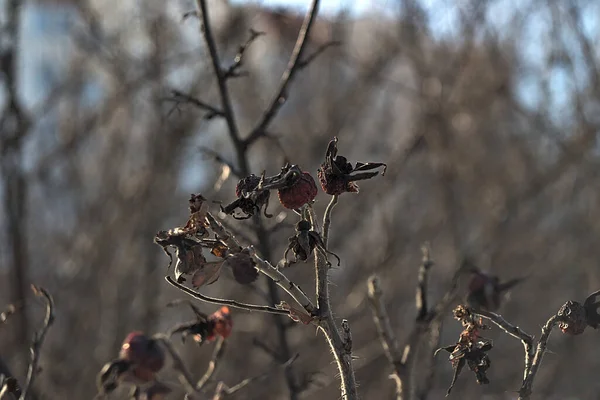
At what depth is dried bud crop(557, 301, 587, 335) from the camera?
3.07ft

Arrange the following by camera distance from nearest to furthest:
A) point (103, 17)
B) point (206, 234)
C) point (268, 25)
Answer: point (206, 234) → point (268, 25) → point (103, 17)

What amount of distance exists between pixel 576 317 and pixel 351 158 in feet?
14.5

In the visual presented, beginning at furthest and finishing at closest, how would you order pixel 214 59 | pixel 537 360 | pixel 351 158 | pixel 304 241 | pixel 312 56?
pixel 351 158
pixel 312 56
pixel 214 59
pixel 537 360
pixel 304 241

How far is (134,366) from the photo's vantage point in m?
1.23

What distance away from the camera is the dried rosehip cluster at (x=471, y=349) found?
92 centimetres

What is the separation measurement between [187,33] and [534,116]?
7.76 ft

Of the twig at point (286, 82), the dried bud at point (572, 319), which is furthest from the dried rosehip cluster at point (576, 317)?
the twig at point (286, 82)

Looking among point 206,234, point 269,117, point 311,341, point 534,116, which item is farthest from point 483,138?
point 206,234

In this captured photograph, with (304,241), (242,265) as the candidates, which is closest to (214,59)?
(242,265)

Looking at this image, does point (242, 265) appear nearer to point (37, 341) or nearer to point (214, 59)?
point (37, 341)

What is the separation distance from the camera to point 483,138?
16.3 feet

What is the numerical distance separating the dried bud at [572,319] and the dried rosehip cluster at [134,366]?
68cm

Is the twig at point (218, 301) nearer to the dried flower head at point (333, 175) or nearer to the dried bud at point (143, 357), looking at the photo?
the dried flower head at point (333, 175)

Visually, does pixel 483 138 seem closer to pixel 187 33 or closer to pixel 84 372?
pixel 187 33
